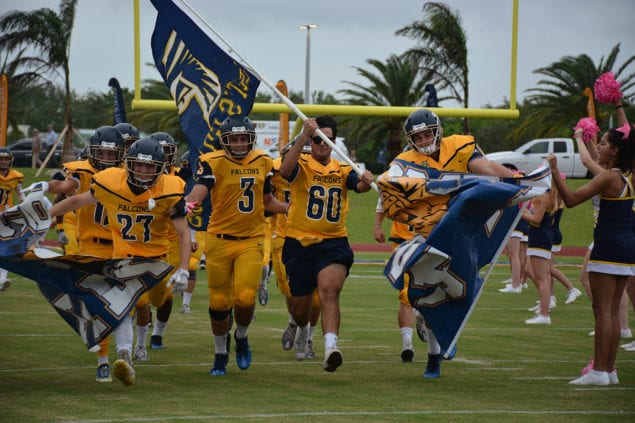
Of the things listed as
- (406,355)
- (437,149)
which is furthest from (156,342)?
(437,149)

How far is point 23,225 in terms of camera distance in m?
7.78

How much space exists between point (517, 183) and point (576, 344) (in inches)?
140

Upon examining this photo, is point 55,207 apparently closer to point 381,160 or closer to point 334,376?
point 334,376

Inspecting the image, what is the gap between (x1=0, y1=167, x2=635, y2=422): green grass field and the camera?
7.00 meters

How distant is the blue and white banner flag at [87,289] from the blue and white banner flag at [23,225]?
22 centimetres

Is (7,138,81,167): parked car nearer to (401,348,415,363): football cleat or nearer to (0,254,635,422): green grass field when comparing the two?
(0,254,635,422): green grass field

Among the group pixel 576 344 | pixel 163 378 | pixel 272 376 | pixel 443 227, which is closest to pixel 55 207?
pixel 163 378

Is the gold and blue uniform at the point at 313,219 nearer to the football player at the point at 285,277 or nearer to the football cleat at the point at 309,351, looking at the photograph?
the football player at the point at 285,277

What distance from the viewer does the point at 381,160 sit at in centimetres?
3978

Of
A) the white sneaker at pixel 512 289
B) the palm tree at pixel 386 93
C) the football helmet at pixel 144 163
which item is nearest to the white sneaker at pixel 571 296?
the white sneaker at pixel 512 289

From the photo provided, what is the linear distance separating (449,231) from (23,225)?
3279 mm

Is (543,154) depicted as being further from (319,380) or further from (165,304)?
(319,380)

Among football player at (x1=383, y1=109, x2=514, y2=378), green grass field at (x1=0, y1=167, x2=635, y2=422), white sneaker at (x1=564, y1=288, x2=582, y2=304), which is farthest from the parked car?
football player at (x1=383, y1=109, x2=514, y2=378)

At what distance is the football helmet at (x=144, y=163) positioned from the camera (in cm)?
836
